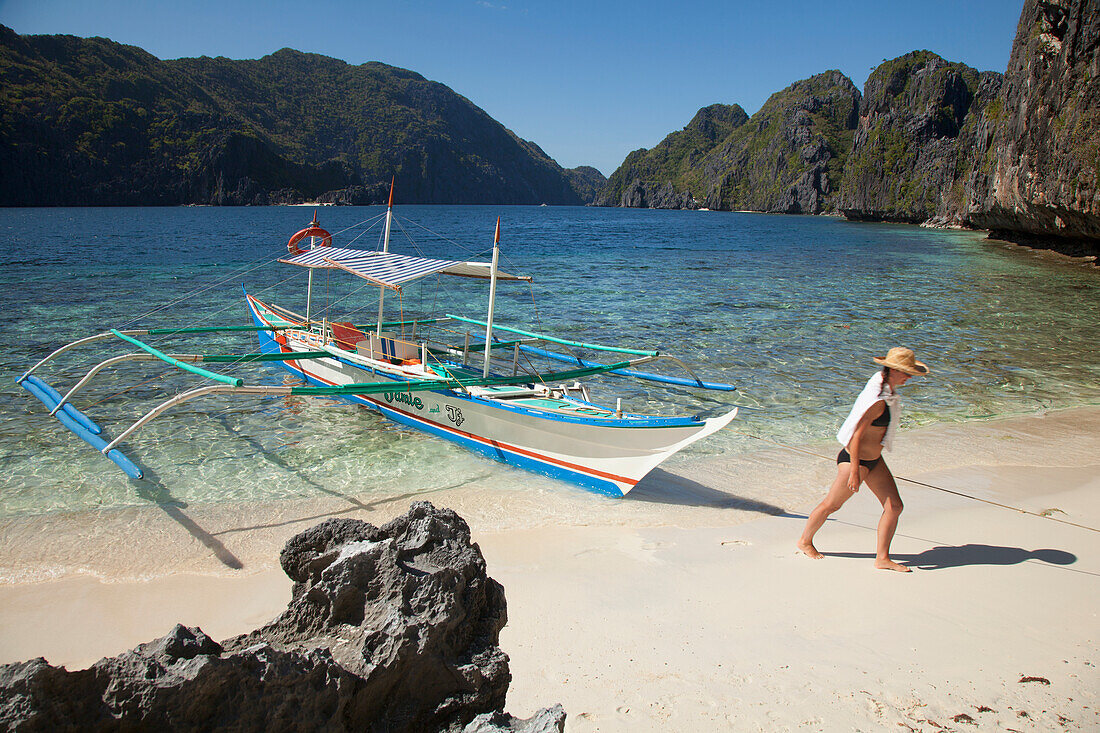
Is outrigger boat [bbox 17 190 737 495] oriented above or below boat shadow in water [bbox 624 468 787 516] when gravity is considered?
above

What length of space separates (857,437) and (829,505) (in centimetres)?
77

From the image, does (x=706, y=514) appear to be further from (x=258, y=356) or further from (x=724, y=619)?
(x=258, y=356)

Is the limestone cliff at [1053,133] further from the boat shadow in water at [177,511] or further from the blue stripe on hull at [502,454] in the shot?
the boat shadow in water at [177,511]

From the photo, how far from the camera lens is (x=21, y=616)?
5195 mm

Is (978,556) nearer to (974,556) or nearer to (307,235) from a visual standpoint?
(974,556)

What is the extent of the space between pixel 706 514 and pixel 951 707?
3.56 m

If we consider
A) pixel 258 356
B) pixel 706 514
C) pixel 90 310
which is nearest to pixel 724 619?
pixel 706 514

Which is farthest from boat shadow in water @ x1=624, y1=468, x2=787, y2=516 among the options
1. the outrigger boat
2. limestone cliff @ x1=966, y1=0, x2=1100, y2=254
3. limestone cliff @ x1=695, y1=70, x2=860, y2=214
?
limestone cliff @ x1=695, y1=70, x2=860, y2=214

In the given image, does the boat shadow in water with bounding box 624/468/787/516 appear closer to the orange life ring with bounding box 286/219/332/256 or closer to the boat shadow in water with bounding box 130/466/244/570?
the boat shadow in water with bounding box 130/466/244/570

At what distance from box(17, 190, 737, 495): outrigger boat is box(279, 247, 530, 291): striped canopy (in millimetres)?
23

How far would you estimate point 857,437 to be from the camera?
5.10 meters

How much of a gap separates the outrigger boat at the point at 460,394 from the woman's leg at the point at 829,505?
1422mm

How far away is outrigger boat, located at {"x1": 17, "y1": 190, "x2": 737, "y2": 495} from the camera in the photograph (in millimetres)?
7578

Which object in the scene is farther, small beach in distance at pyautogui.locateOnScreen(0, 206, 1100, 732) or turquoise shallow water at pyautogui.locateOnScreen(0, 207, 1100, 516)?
turquoise shallow water at pyautogui.locateOnScreen(0, 207, 1100, 516)
